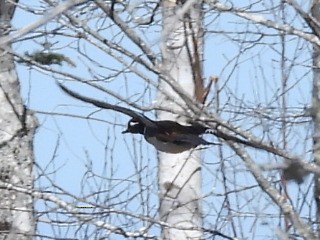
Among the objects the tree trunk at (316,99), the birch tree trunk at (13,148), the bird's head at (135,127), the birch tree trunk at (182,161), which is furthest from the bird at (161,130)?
the birch tree trunk at (13,148)

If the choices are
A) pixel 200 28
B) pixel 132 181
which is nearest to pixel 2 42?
pixel 200 28

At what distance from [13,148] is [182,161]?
113 cm

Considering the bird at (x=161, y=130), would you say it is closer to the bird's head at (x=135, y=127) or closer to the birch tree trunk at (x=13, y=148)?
the bird's head at (x=135, y=127)

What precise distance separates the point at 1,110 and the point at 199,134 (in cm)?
236

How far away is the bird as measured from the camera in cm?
366

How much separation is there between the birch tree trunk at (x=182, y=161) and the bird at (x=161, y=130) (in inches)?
8.5

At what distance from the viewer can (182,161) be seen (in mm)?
5305

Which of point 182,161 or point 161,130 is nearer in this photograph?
point 161,130

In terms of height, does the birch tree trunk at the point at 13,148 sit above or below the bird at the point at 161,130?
above

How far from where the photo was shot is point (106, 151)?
8.77 metres

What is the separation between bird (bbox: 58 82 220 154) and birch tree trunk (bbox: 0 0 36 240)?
1714 millimetres

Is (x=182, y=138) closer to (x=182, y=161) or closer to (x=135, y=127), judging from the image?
(x=135, y=127)

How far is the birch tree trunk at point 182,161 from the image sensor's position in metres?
4.48

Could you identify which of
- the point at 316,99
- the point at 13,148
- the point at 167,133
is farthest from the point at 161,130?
the point at 13,148
